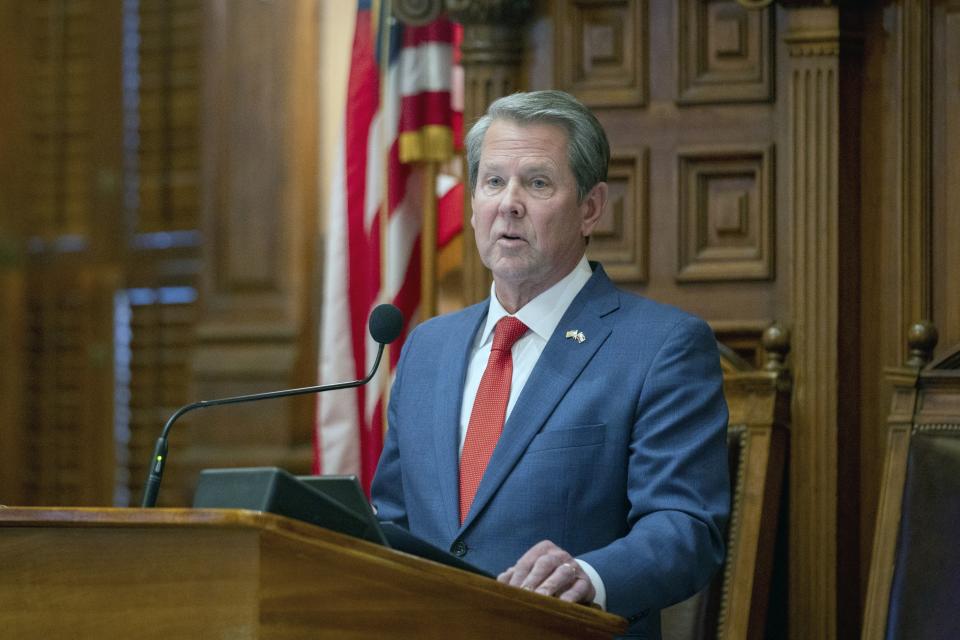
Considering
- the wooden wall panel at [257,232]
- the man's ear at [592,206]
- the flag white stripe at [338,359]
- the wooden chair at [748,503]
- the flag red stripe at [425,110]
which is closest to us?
the man's ear at [592,206]

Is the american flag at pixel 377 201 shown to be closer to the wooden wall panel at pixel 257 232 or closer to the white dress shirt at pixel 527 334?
the wooden wall panel at pixel 257 232

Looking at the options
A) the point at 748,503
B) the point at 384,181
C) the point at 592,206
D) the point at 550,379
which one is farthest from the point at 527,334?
the point at 384,181

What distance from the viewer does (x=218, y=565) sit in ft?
5.53

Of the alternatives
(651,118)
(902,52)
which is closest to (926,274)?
(902,52)

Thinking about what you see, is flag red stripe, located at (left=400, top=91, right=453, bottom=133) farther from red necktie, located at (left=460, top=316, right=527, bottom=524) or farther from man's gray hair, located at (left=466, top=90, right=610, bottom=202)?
red necktie, located at (left=460, top=316, right=527, bottom=524)

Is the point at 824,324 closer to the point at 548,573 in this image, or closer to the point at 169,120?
the point at 548,573

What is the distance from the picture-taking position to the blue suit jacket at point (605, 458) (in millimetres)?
2365

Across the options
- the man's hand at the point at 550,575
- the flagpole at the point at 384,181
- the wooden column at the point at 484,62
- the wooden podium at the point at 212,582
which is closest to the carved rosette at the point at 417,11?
the wooden column at the point at 484,62

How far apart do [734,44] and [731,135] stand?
0.23 metres

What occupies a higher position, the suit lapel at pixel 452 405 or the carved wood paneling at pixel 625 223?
the carved wood paneling at pixel 625 223

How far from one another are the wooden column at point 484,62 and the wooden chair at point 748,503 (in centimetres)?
72

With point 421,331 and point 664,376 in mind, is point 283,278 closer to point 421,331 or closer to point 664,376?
point 421,331

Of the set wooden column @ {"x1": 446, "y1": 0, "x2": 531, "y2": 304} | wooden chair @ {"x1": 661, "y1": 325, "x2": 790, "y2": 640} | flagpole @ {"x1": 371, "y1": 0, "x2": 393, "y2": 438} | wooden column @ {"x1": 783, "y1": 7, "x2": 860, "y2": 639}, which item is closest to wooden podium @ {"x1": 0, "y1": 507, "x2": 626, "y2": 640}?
wooden chair @ {"x1": 661, "y1": 325, "x2": 790, "y2": 640}

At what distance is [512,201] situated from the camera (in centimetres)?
262
